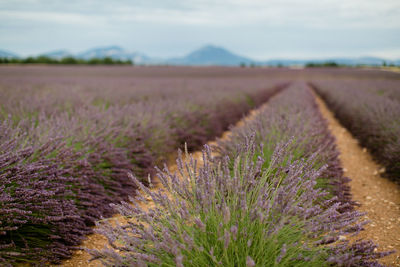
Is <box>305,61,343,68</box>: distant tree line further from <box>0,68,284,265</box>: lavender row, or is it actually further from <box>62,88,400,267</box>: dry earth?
<box>0,68,284,265</box>: lavender row

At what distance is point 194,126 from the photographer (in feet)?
18.7

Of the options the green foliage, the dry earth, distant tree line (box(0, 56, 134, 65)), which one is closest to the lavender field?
the dry earth

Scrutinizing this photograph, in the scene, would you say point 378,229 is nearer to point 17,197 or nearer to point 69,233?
point 69,233

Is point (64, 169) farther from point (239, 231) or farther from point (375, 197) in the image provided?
point (375, 197)

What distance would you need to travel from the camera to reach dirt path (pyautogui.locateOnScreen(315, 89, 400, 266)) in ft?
8.12

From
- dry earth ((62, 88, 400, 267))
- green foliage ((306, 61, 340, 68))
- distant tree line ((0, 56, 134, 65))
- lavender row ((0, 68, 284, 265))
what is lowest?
dry earth ((62, 88, 400, 267))

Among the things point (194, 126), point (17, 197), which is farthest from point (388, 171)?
point (17, 197)

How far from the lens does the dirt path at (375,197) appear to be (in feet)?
8.12

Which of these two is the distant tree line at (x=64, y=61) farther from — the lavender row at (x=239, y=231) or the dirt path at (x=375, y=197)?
the lavender row at (x=239, y=231)

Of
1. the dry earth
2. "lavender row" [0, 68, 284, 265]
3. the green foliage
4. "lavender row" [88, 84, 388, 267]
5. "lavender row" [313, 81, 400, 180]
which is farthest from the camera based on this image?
the green foliage

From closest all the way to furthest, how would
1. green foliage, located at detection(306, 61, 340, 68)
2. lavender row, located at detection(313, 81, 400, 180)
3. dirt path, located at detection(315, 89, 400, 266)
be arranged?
dirt path, located at detection(315, 89, 400, 266), lavender row, located at detection(313, 81, 400, 180), green foliage, located at detection(306, 61, 340, 68)

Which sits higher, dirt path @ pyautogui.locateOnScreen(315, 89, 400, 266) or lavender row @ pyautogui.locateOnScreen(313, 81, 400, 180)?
lavender row @ pyautogui.locateOnScreen(313, 81, 400, 180)

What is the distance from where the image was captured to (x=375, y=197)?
3518mm

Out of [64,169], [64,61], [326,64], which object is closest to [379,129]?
[64,169]
